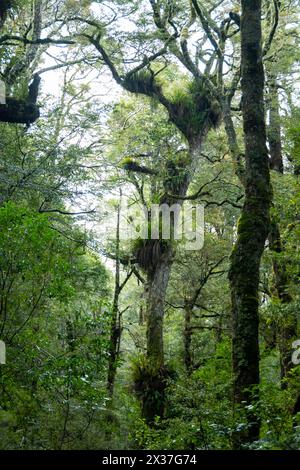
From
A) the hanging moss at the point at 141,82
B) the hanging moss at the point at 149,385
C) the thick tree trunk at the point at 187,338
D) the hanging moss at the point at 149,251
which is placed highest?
the hanging moss at the point at 141,82

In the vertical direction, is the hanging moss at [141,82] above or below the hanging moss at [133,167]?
above

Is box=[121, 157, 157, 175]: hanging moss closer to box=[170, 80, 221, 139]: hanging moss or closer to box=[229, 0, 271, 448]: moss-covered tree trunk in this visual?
box=[170, 80, 221, 139]: hanging moss

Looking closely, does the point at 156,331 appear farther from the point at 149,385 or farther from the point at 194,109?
the point at 194,109

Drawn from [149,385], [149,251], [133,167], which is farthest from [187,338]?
[133,167]

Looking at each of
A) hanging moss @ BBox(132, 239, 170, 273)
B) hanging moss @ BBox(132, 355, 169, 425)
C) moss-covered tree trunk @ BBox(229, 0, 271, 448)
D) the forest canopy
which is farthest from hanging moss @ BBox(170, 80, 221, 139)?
moss-covered tree trunk @ BBox(229, 0, 271, 448)

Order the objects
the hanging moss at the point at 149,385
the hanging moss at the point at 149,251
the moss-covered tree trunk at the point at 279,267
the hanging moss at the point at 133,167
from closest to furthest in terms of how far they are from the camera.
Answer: the moss-covered tree trunk at the point at 279,267
the hanging moss at the point at 149,385
the hanging moss at the point at 149,251
the hanging moss at the point at 133,167

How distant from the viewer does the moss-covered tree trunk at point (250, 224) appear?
20.3 ft

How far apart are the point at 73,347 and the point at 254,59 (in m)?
5.18

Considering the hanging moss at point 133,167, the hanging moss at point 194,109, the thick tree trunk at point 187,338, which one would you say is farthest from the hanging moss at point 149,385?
the hanging moss at point 194,109

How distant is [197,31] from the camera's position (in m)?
13.9

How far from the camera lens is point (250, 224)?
691 cm

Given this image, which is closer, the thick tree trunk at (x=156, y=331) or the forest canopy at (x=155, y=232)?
the forest canopy at (x=155, y=232)

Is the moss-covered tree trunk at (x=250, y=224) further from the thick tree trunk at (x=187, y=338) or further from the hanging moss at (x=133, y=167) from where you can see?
the thick tree trunk at (x=187, y=338)
